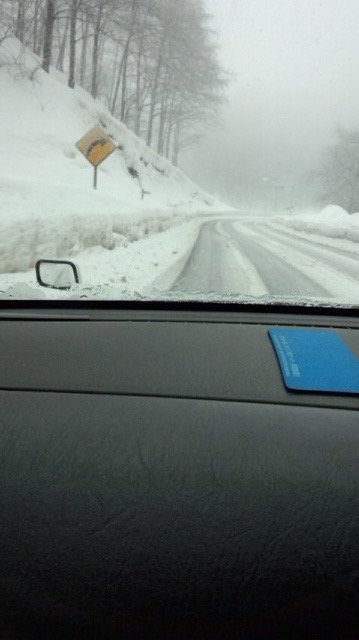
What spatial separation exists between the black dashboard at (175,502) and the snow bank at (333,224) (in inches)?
497

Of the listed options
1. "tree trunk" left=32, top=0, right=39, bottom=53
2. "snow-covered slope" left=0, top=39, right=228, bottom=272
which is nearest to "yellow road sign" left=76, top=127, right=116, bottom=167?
"snow-covered slope" left=0, top=39, right=228, bottom=272

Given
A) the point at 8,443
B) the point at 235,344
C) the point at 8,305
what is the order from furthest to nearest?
the point at 8,305, the point at 235,344, the point at 8,443

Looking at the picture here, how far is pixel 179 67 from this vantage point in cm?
1464

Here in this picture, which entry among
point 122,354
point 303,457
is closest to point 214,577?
point 303,457

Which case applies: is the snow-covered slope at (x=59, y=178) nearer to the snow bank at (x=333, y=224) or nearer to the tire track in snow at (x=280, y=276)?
the tire track in snow at (x=280, y=276)

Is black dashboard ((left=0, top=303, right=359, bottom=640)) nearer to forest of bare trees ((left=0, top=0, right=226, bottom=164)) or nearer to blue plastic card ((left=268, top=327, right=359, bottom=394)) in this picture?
blue plastic card ((left=268, top=327, right=359, bottom=394))

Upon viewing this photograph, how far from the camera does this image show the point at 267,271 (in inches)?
249

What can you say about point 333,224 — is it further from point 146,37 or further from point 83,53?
point 83,53

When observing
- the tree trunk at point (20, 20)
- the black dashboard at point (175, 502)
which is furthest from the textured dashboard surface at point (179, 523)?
the tree trunk at point (20, 20)

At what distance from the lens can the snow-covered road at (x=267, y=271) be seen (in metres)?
4.97

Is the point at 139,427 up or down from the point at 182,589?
up

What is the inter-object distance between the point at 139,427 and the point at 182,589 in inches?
19.5

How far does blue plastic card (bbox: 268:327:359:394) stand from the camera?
1.59 meters

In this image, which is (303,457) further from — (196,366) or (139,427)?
(196,366)
